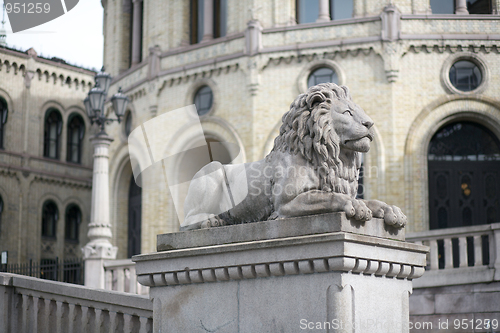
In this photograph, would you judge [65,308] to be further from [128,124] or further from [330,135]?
[128,124]

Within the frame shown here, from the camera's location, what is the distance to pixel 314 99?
A: 5.57 meters

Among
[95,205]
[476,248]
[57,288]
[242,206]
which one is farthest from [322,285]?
[95,205]

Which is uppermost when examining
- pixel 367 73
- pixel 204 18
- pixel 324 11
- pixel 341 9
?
pixel 204 18

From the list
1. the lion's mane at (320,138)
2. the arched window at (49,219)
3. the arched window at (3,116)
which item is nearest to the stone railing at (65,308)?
the lion's mane at (320,138)

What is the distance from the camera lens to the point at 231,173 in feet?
20.1

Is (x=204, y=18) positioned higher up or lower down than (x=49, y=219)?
higher up

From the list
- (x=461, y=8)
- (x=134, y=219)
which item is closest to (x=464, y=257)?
(x=461, y=8)

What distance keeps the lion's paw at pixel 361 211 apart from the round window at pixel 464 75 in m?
20.6

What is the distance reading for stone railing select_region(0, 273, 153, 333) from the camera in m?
7.64

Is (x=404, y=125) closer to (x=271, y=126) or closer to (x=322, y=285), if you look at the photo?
(x=271, y=126)

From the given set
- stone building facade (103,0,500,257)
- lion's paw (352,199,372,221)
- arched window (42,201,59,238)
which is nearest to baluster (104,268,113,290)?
stone building facade (103,0,500,257)

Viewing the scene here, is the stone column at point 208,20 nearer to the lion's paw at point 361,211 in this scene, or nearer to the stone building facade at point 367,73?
the stone building facade at point 367,73

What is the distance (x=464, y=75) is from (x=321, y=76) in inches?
193

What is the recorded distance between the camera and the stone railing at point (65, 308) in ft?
25.1
